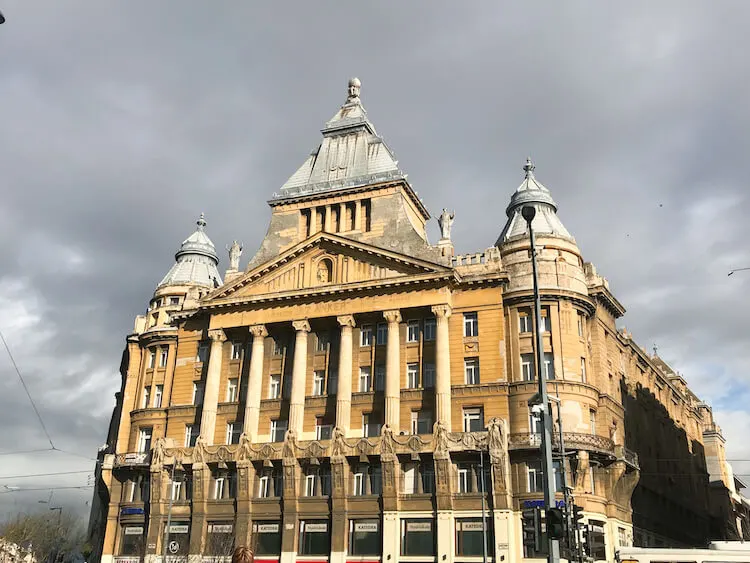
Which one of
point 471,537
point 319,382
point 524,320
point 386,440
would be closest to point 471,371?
point 524,320

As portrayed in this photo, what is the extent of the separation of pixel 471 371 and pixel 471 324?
3684 millimetres

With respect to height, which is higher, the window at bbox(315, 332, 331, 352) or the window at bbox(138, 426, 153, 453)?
the window at bbox(315, 332, 331, 352)

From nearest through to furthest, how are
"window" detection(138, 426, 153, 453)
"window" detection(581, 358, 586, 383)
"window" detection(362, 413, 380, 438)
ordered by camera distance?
"window" detection(581, 358, 586, 383)
"window" detection(362, 413, 380, 438)
"window" detection(138, 426, 153, 453)

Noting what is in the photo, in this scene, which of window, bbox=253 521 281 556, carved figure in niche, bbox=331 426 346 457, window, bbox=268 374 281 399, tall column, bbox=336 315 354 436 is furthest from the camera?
window, bbox=268 374 281 399

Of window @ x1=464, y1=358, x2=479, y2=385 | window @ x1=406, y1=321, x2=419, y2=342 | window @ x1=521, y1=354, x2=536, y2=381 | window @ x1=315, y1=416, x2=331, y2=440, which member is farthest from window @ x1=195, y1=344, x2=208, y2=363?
window @ x1=521, y1=354, x2=536, y2=381

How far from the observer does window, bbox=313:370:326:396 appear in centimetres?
6125

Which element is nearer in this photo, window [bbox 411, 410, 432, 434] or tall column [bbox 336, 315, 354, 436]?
window [bbox 411, 410, 432, 434]

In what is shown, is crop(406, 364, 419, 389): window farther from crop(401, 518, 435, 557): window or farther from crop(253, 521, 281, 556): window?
crop(253, 521, 281, 556): window

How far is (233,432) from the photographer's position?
2474 inches

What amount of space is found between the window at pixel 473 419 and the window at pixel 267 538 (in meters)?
15.8

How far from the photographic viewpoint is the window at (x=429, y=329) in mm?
59594

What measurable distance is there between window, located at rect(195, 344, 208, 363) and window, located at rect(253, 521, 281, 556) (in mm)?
16402

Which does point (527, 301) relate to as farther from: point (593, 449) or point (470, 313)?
point (593, 449)

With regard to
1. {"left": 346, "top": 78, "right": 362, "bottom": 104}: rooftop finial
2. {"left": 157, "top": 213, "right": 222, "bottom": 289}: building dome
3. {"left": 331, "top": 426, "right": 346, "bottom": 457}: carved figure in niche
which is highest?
{"left": 346, "top": 78, "right": 362, "bottom": 104}: rooftop finial
